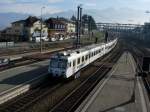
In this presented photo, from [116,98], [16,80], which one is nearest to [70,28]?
[16,80]

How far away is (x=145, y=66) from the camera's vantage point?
2423 centimetres

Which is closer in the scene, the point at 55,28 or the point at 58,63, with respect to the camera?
the point at 58,63

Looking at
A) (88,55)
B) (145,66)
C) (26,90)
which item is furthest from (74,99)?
(88,55)

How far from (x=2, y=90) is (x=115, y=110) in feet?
32.0

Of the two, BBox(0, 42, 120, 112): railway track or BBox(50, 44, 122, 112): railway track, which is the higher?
BBox(0, 42, 120, 112): railway track

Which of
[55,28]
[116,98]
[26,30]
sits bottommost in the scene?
[116,98]

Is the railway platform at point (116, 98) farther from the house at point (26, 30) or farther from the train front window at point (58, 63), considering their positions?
the house at point (26, 30)

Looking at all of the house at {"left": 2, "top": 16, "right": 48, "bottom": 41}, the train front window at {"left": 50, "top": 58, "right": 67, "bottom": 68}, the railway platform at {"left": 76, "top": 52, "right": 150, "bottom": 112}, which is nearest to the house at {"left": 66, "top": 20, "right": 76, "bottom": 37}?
the house at {"left": 2, "top": 16, "right": 48, "bottom": 41}

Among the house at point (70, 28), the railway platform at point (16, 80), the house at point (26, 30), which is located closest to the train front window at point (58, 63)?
the railway platform at point (16, 80)

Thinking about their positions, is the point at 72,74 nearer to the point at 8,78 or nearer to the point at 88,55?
the point at 8,78

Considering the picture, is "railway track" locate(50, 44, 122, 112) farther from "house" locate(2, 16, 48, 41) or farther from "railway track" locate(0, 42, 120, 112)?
"house" locate(2, 16, 48, 41)

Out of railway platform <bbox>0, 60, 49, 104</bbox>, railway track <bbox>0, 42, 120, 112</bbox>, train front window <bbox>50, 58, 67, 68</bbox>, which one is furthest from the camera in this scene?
train front window <bbox>50, 58, 67, 68</bbox>

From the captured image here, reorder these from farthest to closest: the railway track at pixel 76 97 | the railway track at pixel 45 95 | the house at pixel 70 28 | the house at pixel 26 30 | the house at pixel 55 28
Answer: the house at pixel 70 28 < the house at pixel 55 28 < the house at pixel 26 30 < the railway track at pixel 76 97 < the railway track at pixel 45 95

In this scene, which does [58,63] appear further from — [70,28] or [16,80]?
[70,28]
